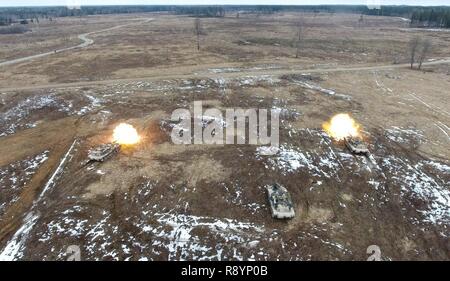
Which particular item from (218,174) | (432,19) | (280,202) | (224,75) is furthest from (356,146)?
(432,19)

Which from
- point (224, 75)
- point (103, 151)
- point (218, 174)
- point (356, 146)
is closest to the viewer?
point (218, 174)

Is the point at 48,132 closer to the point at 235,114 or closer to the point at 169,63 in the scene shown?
the point at 235,114

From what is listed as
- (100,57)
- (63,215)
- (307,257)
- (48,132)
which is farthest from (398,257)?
(100,57)

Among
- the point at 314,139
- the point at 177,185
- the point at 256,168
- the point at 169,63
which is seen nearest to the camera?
the point at 177,185

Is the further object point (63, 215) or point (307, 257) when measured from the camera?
point (63, 215)

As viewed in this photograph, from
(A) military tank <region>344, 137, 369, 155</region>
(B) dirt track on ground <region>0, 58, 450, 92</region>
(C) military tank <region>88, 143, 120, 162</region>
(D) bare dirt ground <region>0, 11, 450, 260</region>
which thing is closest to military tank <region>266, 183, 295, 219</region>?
(D) bare dirt ground <region>0, 11, 450, 260</region>

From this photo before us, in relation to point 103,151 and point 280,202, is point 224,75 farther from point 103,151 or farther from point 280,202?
point 280,202
